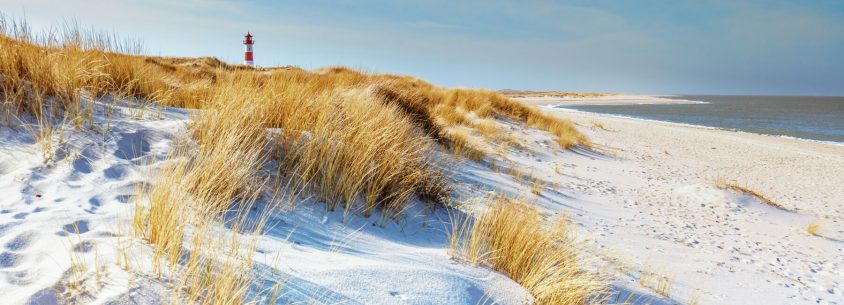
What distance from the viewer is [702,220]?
5.54 meters

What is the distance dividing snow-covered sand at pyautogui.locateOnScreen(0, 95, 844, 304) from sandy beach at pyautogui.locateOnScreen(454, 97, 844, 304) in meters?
0.02

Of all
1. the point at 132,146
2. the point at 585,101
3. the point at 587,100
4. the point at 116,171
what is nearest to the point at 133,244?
the point at 116,171

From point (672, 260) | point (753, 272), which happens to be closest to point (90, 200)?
point (672, 260)

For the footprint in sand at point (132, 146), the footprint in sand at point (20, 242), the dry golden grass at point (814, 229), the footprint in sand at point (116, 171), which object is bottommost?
the dry golden grass at point (814, 229)

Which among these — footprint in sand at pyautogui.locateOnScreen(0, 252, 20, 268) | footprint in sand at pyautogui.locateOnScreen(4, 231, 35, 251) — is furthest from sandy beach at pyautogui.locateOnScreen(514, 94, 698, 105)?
footprint in sand at pyautogui.locateOnScreen(0, 252, 20, 268)

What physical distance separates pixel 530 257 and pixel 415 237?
893 mm

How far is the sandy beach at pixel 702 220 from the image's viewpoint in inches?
141

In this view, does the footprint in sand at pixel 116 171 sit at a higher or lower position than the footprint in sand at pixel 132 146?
lower

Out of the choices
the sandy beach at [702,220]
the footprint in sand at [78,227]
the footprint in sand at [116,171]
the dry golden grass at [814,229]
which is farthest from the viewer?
the dry golden grass at [814,229]

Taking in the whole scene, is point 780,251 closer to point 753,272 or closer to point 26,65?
point 753,272

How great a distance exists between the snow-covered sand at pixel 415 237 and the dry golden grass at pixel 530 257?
5.4 inches

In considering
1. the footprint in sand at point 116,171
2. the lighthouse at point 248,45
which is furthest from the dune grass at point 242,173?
the lighthouse at point 248,45

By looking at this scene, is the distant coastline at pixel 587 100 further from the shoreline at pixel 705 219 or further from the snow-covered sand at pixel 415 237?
the snow-covered sand at pixel 415 237

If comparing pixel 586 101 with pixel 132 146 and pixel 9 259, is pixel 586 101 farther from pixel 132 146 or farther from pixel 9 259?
pixel 9 259
